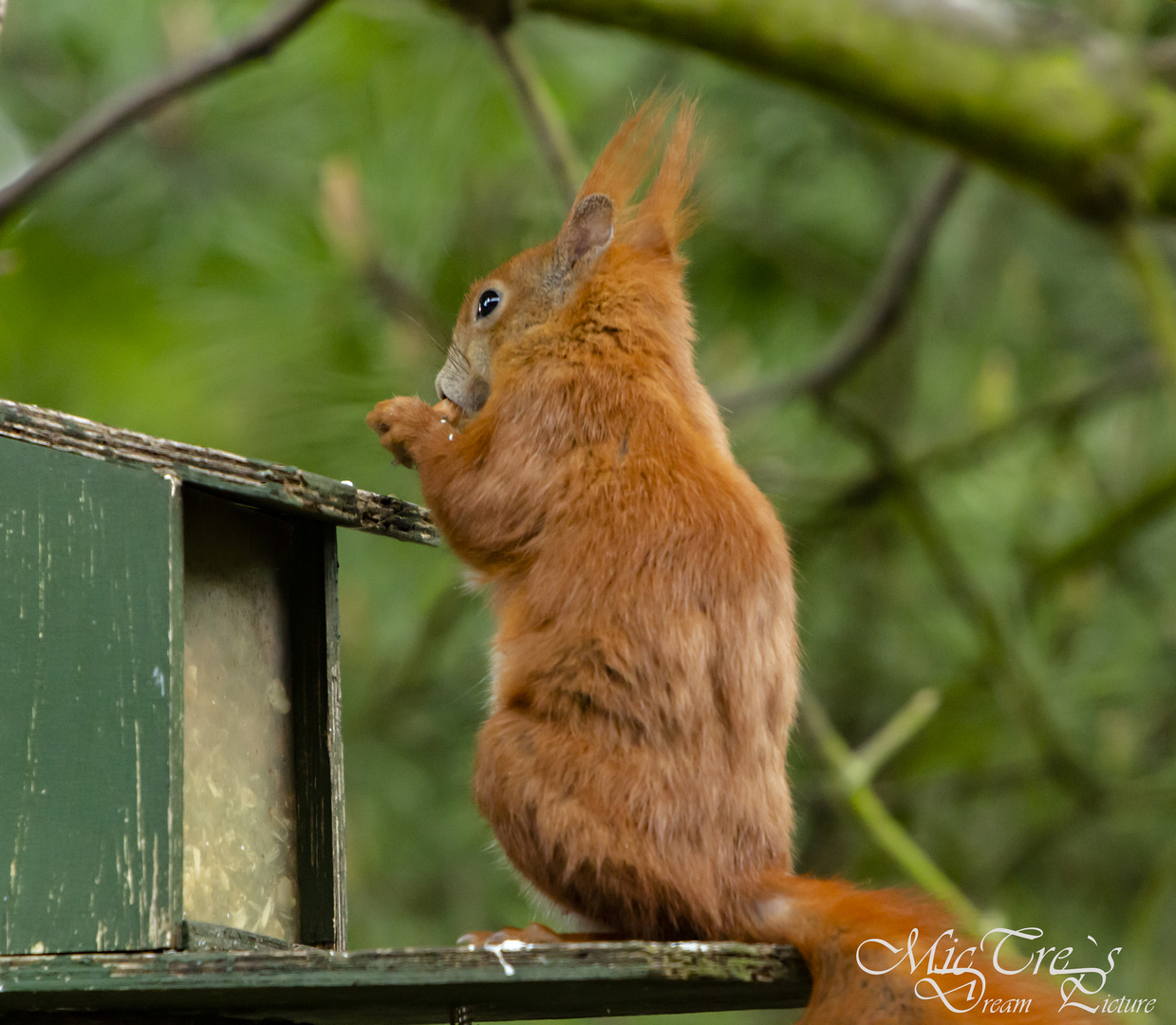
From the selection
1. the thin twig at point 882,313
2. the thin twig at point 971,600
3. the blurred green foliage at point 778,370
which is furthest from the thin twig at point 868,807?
the thin twig at point 882,313

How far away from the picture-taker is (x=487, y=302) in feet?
7.37

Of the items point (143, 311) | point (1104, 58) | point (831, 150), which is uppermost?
point (143, 311)

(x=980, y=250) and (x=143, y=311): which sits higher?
(x=143, y=311)

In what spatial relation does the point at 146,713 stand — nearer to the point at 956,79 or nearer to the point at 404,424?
the point at 404,424

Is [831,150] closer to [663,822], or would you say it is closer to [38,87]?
[38,87]

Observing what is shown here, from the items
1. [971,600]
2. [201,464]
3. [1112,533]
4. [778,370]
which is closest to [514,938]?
[201,464]

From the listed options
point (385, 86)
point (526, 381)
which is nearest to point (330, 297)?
point (385, 86)

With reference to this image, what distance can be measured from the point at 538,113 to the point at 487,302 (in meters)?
0.61

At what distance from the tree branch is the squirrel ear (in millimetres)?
492

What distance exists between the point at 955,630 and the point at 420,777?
4.90 feet

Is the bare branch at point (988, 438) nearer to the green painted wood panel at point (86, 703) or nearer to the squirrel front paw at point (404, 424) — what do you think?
the squirrel front paw at point (404, 424)

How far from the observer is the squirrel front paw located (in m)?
1.99

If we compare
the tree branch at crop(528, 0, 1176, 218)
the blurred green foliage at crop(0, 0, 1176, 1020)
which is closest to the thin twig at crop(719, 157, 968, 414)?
the blurred green foliage at crop(0, 0, 1176, 1020)

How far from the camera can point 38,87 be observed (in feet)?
14.3
